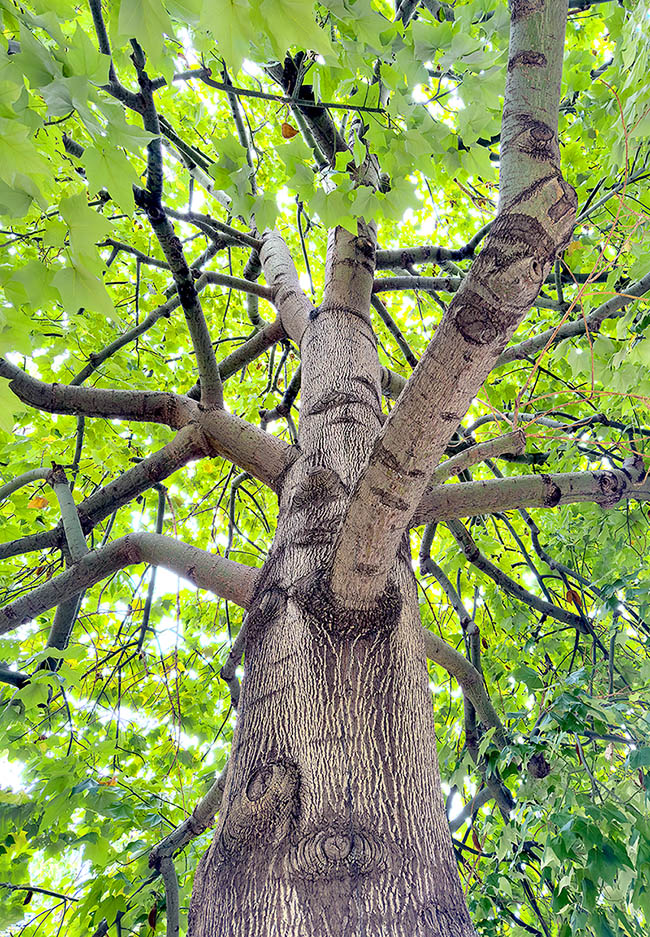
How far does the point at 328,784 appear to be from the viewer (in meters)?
1.02

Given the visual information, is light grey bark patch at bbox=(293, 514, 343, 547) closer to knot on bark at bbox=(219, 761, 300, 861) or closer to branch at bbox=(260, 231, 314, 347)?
knot on bark at bbox=(219, 761, 300, 861)

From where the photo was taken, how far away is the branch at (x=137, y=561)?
1.72 metres

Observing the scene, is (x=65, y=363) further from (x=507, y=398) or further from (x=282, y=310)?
(x=507, y=398)

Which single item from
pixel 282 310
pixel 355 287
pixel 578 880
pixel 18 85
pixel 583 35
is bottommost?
pixel 578 880

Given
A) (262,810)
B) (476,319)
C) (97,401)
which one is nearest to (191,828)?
(262,810)

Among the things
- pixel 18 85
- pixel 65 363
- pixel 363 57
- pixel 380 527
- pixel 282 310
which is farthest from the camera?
pixel 65 363

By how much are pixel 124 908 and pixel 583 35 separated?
5.06 meters

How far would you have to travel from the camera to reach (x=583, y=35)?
3471 millimetres

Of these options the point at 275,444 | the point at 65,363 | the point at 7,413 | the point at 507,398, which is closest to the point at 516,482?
the point at 275,444

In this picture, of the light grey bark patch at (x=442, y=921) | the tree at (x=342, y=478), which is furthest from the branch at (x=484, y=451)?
the light grey bark patch at (x=442, y=921)

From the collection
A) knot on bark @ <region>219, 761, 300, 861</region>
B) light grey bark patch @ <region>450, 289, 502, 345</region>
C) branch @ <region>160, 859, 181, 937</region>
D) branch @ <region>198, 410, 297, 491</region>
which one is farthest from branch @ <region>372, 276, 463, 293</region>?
branch @ <region>160, 859, 181, 937</region>

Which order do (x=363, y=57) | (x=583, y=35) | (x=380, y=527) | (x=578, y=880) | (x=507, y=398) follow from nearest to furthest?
(x=380, y=527) < (x=578, y=880) < (x=363, y=57) < (x=583, y=35) < (x=507, y=398)

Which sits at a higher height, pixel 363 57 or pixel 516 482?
pixel 363 57

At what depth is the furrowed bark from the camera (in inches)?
37.4
